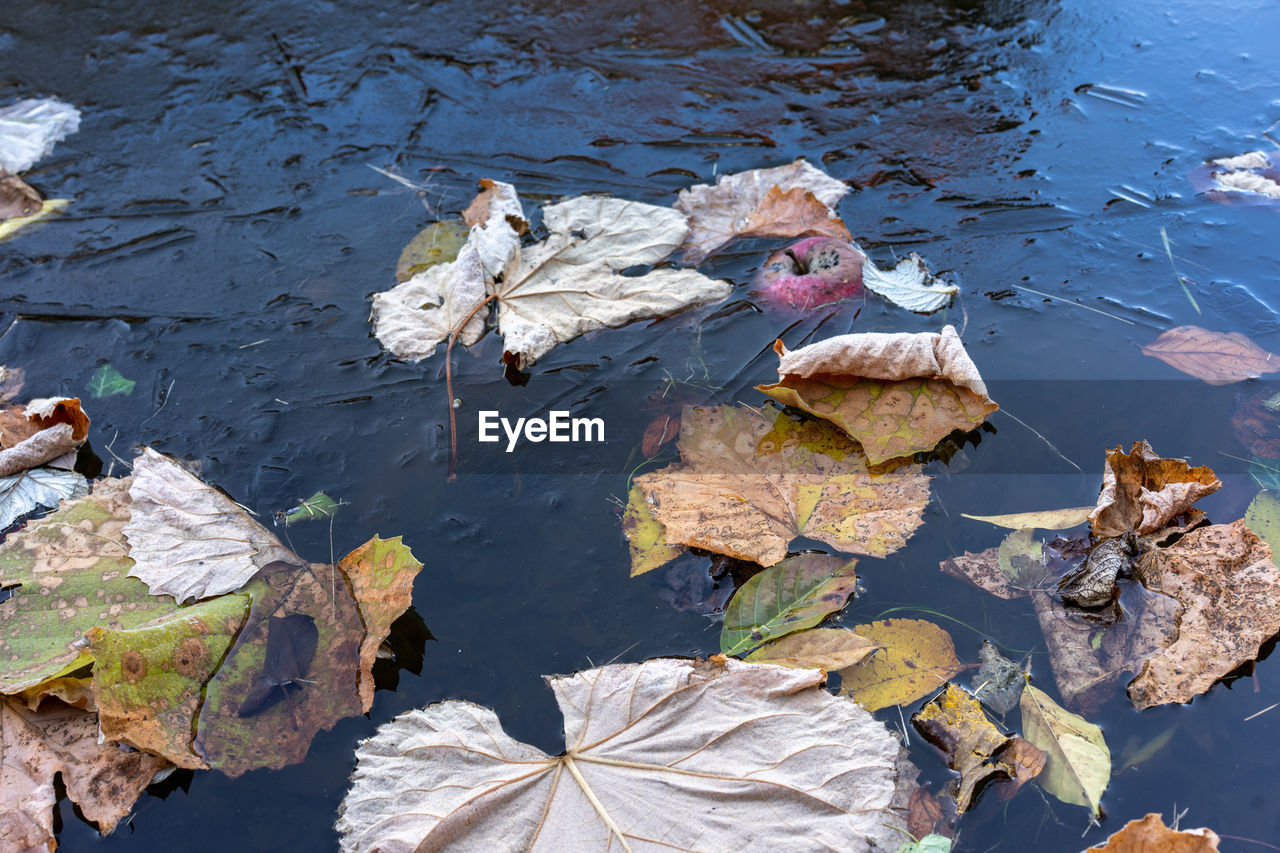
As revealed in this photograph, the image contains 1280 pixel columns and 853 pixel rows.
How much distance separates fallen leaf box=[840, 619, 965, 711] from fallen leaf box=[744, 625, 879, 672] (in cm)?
3

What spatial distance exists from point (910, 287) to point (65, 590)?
2463 mm

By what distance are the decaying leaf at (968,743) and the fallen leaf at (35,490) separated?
2.23m

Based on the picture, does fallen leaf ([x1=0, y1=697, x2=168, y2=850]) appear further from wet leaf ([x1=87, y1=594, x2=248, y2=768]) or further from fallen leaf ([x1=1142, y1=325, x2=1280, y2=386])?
fallen leaf ([x1=1142, y1=325, x2=1280, y2=386])

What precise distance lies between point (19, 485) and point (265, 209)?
4.33ft

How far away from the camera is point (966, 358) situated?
209 centimetres

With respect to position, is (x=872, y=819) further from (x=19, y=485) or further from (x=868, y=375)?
(x=19, y=485)

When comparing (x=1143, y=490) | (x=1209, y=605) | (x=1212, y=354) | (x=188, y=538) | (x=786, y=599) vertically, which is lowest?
(x=188, y=538)

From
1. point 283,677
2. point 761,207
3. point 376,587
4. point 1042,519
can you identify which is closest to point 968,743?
point 1042,519

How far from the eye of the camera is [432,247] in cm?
280

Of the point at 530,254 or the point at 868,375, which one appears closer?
the point at 868,375

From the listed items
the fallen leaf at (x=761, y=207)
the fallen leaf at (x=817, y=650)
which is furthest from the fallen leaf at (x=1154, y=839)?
the fallen leaf at (x=761, y=207)

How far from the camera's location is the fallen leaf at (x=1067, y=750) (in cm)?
157

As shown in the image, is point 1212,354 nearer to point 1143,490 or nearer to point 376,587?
point 1143,490

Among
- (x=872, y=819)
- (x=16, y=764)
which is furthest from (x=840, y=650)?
(x=16, y=764)
